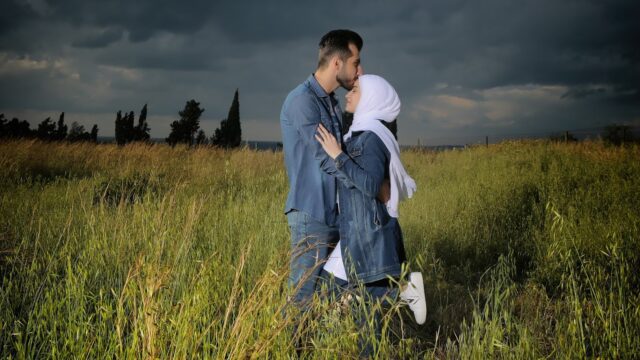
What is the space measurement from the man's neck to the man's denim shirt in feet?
0.08

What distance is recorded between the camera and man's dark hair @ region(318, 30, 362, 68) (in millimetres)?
2783

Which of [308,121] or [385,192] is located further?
[308,121]

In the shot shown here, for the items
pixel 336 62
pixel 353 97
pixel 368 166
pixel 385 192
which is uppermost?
pixel 336 62

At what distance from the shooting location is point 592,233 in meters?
5.21

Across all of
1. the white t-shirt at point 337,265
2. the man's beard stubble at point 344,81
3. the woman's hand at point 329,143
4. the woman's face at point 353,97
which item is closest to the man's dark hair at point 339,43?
the man's beard stubble at point 344,81

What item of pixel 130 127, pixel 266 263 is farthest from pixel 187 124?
pixel 266 263

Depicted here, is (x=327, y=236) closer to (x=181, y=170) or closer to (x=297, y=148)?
(x=297, y=148)

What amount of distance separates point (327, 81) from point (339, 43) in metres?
0.24

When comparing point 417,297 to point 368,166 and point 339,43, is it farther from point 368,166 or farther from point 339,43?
point 339,43

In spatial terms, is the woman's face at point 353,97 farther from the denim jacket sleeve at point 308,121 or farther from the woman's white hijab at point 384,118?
the denim jacket sleeve at point 308,121

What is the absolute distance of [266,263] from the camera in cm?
435

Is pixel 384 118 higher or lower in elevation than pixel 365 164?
higher

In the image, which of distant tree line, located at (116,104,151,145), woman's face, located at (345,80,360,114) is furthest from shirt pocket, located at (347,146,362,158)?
distant tree line, located at (116,104,151,145)

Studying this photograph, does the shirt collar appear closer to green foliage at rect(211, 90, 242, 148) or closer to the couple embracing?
the couple embracing
